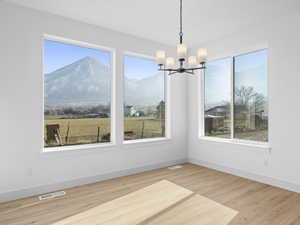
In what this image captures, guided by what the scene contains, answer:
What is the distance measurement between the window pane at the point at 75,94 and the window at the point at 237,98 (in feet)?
7.92

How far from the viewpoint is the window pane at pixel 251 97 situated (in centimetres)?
369

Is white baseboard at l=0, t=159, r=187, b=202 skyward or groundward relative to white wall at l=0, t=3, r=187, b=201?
groundward

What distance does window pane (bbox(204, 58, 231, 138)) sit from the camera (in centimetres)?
432

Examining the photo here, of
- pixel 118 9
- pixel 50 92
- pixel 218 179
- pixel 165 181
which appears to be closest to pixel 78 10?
pixel 118 9

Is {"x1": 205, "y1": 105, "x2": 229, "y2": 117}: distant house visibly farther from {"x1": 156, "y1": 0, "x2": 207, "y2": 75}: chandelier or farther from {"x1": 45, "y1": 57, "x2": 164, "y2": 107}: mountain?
{"x1": 156, "y1": 0, "x2": 207, "y2": 75}: chandelier

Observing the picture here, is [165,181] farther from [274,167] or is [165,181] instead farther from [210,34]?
[210,34]

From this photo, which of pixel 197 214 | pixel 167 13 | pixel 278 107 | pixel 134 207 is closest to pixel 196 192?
pixel 197 214

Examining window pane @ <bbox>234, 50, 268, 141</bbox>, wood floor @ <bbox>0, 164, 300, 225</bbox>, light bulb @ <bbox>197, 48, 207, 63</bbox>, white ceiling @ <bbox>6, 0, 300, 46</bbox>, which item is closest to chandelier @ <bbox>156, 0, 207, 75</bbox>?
light bulb @ <bbox>197, 48, 207, 63</bbox>

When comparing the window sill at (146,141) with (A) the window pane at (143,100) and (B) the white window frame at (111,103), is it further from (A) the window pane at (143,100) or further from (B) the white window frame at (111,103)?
(B) the white window frame at (111,103)

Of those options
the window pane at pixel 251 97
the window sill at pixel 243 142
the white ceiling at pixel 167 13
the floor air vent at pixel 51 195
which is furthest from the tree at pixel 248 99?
the floor air vent at pixel 51 195

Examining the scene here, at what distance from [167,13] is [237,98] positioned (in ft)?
7.51

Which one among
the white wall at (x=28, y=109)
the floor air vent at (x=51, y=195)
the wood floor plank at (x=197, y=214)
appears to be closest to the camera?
the wood floor plank at (x=197, y=214)

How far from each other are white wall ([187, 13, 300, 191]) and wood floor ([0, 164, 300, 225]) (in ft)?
0.85

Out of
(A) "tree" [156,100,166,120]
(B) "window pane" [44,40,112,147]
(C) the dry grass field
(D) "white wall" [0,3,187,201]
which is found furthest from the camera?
Answer: (A) "tree" [156,100,166,120]
